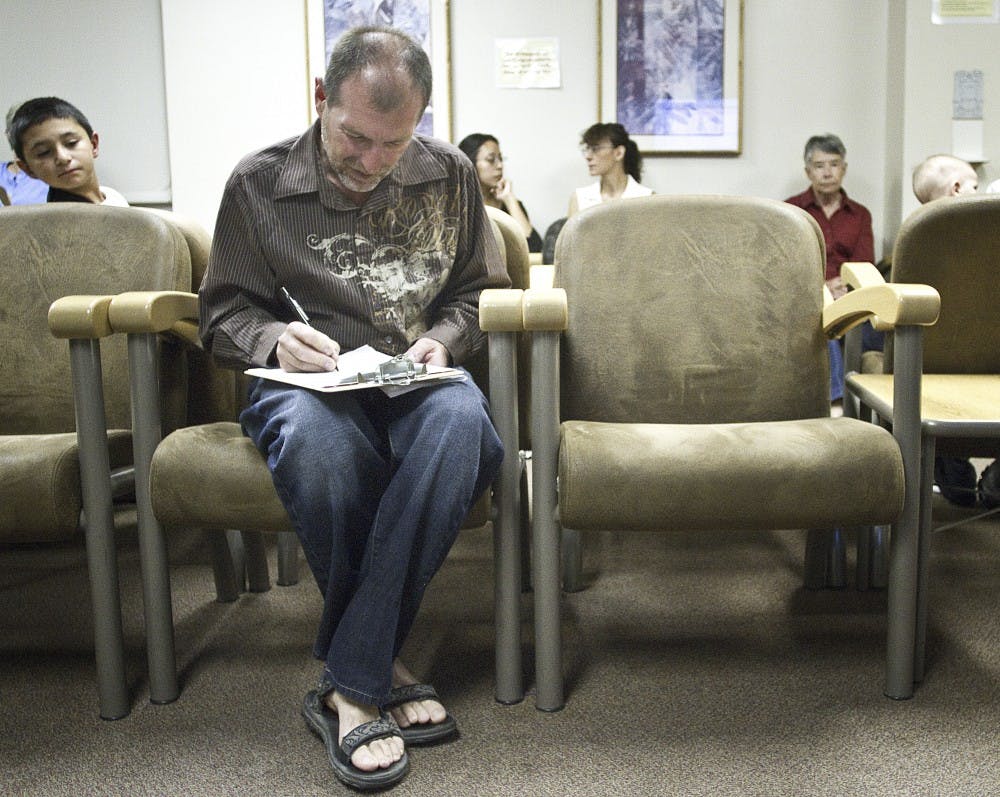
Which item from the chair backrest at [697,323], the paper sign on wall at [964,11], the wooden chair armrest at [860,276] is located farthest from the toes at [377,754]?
the paper sign on wall at [964,11]

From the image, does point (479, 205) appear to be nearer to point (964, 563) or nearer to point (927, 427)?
point (927, 427)

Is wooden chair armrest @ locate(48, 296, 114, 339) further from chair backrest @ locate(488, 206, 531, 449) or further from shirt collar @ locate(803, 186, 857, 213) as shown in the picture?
shirt collar @ locate(803, 186, 857, 213)

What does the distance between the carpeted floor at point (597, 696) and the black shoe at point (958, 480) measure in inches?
18.4

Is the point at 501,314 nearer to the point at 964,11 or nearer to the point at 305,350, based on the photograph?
the point at 305,350

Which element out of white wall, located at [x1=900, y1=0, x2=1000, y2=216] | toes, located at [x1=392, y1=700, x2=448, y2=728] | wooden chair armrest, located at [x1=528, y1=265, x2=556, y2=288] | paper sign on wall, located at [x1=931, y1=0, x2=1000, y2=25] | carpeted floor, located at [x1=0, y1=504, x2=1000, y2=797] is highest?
paper sign on wall, located at [x1=931, y1=0, x2=1000, y2=25]

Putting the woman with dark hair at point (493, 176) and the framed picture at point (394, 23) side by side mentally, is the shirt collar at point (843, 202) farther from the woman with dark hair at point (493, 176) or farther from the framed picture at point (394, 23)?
the framed picture at point (394, 23)

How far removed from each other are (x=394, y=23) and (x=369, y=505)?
146 inches

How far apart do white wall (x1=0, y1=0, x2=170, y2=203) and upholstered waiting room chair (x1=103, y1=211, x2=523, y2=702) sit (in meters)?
3.45

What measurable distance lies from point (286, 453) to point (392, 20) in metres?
3.70

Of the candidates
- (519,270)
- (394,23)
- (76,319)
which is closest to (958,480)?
(519,270)

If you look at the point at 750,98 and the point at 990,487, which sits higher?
the point at 750,98

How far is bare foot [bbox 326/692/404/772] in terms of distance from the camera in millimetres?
1305

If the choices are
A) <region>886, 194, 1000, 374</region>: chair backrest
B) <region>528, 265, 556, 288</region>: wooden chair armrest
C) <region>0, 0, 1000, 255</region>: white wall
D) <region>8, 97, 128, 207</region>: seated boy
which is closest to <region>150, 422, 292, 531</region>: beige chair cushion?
<region>528, 265, 556, 288</region>: wooden chair armrest

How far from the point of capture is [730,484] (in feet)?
4.55
